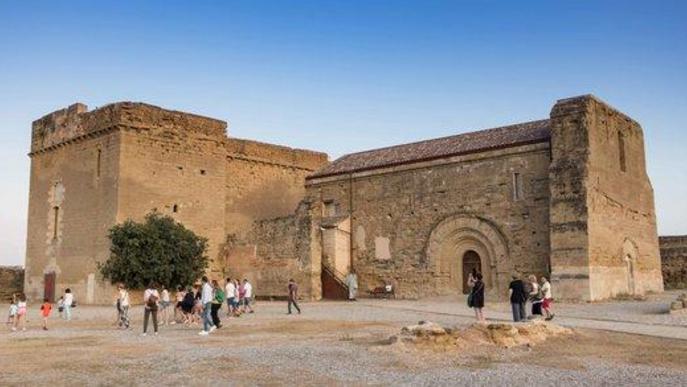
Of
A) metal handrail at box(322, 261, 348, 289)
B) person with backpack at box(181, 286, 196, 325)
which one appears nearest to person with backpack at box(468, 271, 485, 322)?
person with backpack at box(181, 286, 196, 325)

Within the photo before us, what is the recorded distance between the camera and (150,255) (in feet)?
82.4

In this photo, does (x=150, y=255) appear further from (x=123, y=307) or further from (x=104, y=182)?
(x=123, y=307)

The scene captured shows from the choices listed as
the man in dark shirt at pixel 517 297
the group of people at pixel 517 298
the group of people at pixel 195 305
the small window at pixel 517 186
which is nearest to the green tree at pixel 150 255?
the group of people at pixel 195 305

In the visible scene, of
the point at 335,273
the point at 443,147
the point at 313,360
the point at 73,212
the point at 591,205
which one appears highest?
the point at 443,147

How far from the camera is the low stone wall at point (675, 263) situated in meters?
32.6

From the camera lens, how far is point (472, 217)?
2503cm

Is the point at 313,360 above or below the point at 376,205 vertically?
below

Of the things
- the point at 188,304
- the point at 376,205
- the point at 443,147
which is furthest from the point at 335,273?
the point at 188,304

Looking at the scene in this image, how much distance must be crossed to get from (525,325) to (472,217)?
42.5ft

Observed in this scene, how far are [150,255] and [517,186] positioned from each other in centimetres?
1434

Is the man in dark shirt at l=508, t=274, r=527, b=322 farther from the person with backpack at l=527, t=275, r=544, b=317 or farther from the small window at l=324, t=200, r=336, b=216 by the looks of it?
the small window at l=324, t=200, r=336, b=216

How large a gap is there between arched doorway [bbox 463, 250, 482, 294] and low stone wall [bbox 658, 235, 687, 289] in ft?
44.2

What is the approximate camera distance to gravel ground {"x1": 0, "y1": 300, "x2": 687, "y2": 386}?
8656 mm

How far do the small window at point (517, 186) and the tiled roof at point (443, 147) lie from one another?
1.20 metres
